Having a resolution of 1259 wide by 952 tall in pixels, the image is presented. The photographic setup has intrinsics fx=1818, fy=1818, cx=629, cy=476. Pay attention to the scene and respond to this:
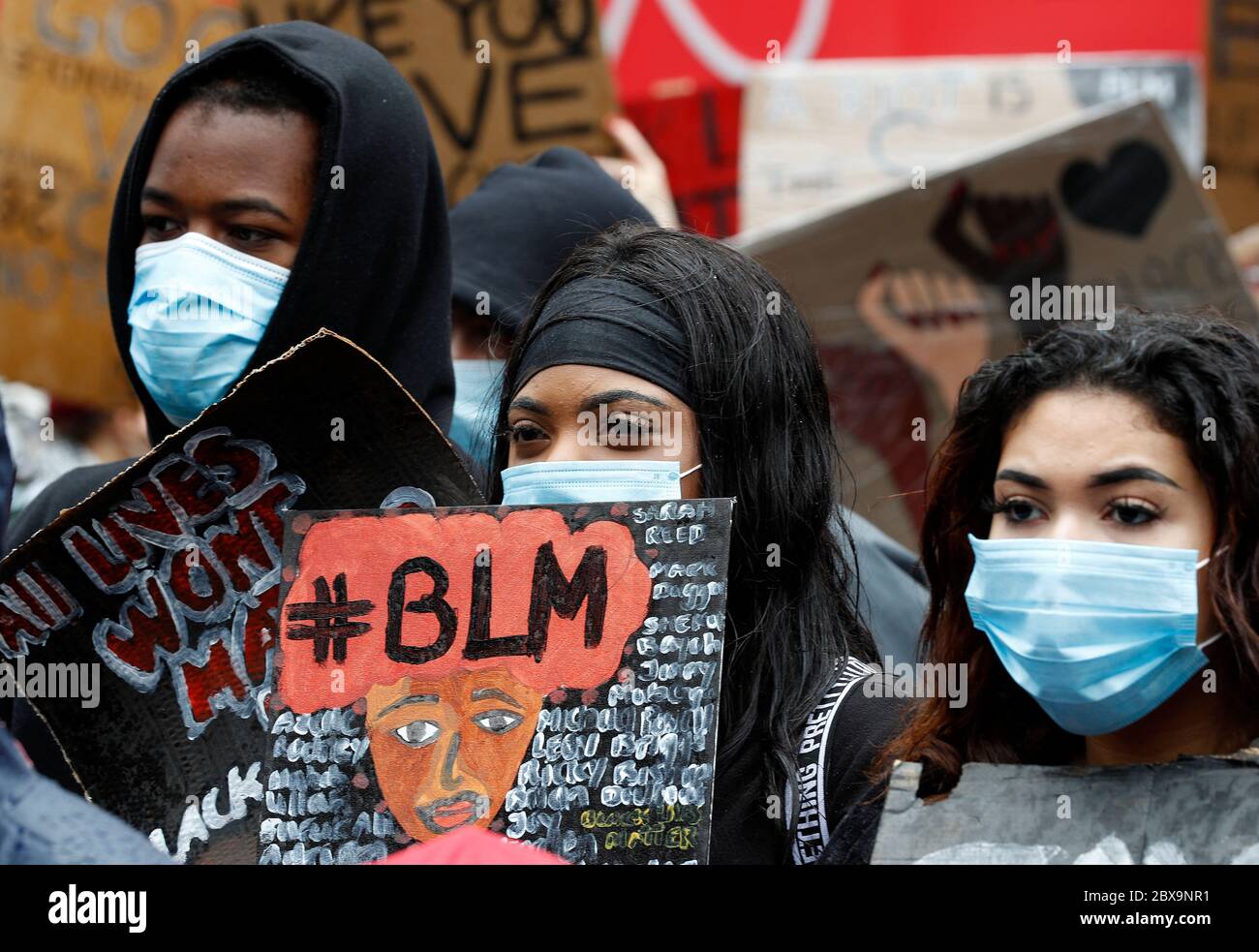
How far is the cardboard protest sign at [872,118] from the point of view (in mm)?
5777

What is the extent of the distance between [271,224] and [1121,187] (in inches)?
103

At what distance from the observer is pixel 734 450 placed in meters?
2.83

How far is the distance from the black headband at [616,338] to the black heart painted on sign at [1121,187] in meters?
2.36

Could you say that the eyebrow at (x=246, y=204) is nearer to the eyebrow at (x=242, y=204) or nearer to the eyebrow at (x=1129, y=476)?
the eyebrow at (x=242, y=204)

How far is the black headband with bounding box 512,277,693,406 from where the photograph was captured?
2820mm

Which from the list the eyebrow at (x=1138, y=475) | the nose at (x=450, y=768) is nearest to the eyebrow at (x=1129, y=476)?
the eyebrow at (x=1138, y=475)

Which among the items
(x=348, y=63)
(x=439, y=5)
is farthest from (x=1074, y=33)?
(x=348, y=63)

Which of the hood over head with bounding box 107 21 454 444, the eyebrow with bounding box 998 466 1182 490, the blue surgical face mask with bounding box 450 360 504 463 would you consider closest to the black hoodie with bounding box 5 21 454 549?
the hood over head with bounding box 107 21 454 444

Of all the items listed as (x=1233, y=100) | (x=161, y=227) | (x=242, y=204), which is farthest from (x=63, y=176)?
(x=1233, y=100)

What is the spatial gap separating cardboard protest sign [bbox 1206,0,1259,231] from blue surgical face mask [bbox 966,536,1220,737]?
472 cm

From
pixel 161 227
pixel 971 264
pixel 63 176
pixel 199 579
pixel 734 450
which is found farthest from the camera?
pixel 971 264

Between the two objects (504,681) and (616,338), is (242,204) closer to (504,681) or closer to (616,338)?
(616,338)
